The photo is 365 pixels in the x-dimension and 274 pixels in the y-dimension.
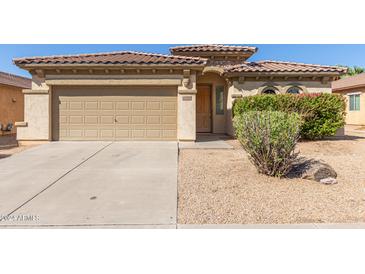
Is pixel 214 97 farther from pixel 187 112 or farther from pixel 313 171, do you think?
pixel 313 171

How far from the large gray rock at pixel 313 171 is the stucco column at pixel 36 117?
9.93m

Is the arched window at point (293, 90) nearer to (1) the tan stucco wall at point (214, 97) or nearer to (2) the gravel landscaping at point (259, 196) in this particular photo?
(1) the tan stucco wall at point (214, 97)

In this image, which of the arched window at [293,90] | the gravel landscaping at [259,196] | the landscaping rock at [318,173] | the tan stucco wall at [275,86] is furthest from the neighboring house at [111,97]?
the landscaping rock at [318,173]

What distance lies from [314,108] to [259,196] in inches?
302

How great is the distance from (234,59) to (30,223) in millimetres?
13986

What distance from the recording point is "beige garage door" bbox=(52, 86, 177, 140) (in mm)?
11141

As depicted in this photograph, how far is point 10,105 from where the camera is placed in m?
17.6

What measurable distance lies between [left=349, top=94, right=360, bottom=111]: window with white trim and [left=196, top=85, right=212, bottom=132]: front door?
1456 centimetres

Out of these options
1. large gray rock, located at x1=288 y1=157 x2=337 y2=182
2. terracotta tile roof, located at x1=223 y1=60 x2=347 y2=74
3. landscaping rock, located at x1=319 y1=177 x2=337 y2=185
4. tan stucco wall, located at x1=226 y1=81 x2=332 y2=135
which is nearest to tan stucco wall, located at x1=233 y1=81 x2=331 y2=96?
tan stucco wall, located at x1=226 y1=81 x2=332 y2=135

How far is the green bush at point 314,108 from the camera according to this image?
1068 centimetres

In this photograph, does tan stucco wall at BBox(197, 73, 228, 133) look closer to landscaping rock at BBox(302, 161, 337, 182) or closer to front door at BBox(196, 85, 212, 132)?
front door at BBox(196, 85, 212, 132)

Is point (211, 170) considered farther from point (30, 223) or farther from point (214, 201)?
point (30, 223)

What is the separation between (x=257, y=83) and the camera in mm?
12836

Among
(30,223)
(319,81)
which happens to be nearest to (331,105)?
(319,81)
